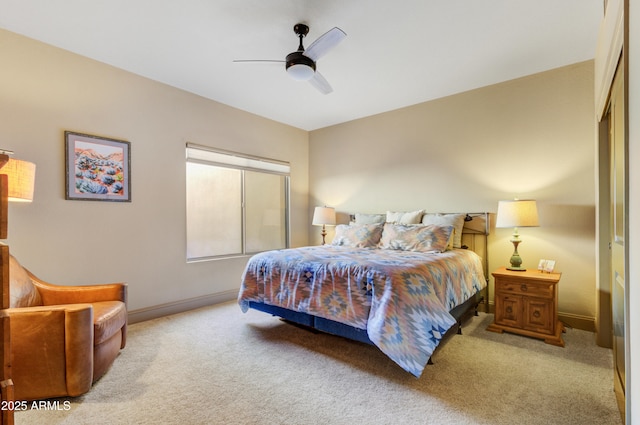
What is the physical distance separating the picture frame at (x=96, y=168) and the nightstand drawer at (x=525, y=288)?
406 centimetres

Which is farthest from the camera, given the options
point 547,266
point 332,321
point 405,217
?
point 405,217

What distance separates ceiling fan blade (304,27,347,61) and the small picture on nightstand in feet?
9.46

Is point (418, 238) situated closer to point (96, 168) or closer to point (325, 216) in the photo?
point (325, 216)

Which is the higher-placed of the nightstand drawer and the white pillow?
the white pillow

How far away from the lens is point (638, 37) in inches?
45.1

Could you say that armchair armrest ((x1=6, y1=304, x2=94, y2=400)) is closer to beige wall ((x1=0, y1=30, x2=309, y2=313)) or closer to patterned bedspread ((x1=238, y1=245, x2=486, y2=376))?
beige wall ((x1=0, y1=30, x2=309, y2=313))

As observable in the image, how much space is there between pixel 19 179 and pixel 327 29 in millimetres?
2594

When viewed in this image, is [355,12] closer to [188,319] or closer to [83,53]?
[83,53]

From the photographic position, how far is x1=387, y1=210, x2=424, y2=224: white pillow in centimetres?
392

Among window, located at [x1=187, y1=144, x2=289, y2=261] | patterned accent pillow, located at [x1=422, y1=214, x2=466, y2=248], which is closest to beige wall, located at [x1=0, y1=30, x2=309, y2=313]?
window, located at [x1=187, y1=144, x2=289, y2=261]

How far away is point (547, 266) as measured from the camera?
9.68 ft

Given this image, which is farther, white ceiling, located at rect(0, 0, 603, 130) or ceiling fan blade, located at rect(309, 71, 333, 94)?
ceiling fan blade, located at rect(309, 71, 333, 94)

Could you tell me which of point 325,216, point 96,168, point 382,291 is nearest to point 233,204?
point 325,216

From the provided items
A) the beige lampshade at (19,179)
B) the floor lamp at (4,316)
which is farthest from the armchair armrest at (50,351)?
the floor lamp at (4,316)
